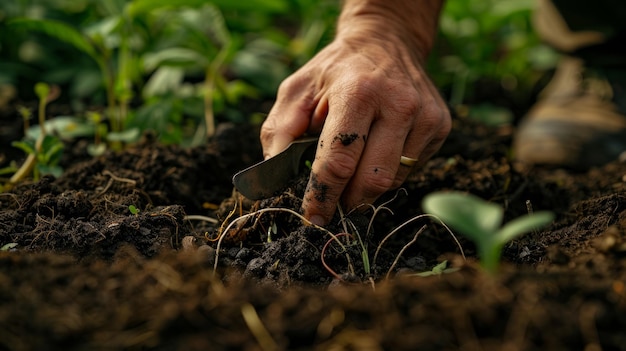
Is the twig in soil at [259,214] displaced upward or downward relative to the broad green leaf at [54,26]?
downward

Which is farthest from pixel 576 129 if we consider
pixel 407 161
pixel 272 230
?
pixel 272 230

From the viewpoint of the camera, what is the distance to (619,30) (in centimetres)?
247

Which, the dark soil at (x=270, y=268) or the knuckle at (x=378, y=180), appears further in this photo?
the knuckle at (x=378, y=180)

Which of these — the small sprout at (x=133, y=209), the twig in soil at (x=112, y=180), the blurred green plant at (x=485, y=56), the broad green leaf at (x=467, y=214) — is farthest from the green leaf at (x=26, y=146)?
the blurred green plant at (x=485, y=56)

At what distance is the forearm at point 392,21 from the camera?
5.32ft

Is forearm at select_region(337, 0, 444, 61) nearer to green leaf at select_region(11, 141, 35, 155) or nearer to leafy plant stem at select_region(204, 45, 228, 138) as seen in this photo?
leafy plant stem at select_region(204, 45, 228, 138)

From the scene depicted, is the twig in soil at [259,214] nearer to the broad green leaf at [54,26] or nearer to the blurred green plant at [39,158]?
the blurred green plant at [39,158]

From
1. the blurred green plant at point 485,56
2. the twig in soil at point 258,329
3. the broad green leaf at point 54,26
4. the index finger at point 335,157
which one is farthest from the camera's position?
the blurred green plant at point 485,56

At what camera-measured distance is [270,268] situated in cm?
124

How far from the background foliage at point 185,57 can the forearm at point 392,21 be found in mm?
385

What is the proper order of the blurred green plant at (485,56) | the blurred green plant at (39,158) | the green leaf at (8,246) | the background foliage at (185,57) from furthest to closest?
the blurred green plant at (485,56)
the background foliage at (185,57)
the blurred green plant at (39,158)
the green leaf at (8,246)

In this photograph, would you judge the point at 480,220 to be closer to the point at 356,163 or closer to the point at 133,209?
the point at 356,163

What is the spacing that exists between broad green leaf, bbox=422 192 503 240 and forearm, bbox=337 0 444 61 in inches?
32.0

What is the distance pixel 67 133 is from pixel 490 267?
4.97ft
